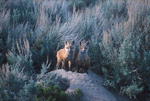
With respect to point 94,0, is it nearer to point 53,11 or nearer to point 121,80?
point 53,11

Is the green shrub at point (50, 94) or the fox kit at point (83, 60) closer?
the green shrub at point (50, 94)

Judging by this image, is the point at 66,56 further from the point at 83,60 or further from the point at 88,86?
the point at 88,86

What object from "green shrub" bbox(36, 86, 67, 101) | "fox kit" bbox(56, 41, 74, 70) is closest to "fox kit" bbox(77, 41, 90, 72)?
"fox kit" bbox(56, 41, 74, 70)

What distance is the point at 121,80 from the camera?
412cm

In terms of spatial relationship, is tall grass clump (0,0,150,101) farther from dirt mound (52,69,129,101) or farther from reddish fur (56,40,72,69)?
reddish fur (56,40,72,69)

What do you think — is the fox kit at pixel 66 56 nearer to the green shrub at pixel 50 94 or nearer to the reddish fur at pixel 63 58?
the reddish fur at pixel 63 58

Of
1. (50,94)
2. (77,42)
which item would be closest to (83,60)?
(77,42)

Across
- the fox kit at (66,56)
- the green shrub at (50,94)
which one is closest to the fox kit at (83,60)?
the fox kit at (66,56)

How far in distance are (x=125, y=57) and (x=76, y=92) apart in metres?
0.98

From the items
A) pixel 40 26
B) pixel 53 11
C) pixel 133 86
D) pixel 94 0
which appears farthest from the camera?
pixel 94 0

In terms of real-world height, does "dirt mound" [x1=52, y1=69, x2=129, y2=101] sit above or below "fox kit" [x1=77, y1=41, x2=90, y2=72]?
below

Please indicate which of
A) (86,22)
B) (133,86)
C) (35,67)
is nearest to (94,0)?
(86,22)

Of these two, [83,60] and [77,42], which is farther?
[77,42]

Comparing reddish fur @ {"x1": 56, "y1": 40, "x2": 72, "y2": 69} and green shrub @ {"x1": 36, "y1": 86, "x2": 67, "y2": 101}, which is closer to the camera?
green shrub @ {"x1": 36, "y1": 86, "x2": 67, "y2": 101}
